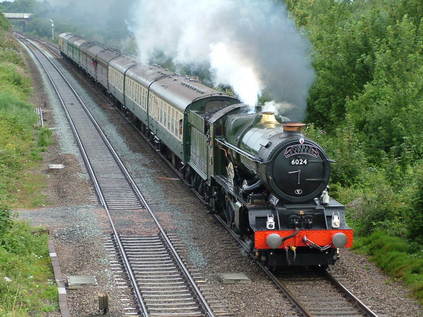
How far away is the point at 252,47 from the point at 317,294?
9.94m

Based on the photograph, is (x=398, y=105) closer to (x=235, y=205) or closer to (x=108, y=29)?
(x=235, y=205)

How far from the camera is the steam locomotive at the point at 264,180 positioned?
1280 centimetres

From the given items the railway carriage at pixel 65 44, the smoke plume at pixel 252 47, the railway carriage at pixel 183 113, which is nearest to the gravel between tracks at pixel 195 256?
the railway carriage at pixel 183 113

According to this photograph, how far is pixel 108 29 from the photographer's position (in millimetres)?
64750

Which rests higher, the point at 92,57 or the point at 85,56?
the point at 92,57

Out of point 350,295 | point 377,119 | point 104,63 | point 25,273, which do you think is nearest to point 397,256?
point 350,295

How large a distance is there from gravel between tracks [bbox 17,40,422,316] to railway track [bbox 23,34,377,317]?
0.23 m

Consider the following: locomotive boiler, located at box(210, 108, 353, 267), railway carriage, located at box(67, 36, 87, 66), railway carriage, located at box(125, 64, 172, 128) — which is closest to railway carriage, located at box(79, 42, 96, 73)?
railway carriage, located at box(67, 36, 87, 66)

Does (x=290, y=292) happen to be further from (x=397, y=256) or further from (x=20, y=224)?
(x=20, y=224)

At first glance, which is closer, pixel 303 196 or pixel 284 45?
pixel 303 196

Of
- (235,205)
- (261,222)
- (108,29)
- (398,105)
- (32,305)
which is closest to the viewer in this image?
(32,305)

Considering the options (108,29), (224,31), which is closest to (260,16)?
(224,31)

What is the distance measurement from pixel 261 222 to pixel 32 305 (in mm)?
4469

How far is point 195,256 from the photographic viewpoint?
14.6 metres
